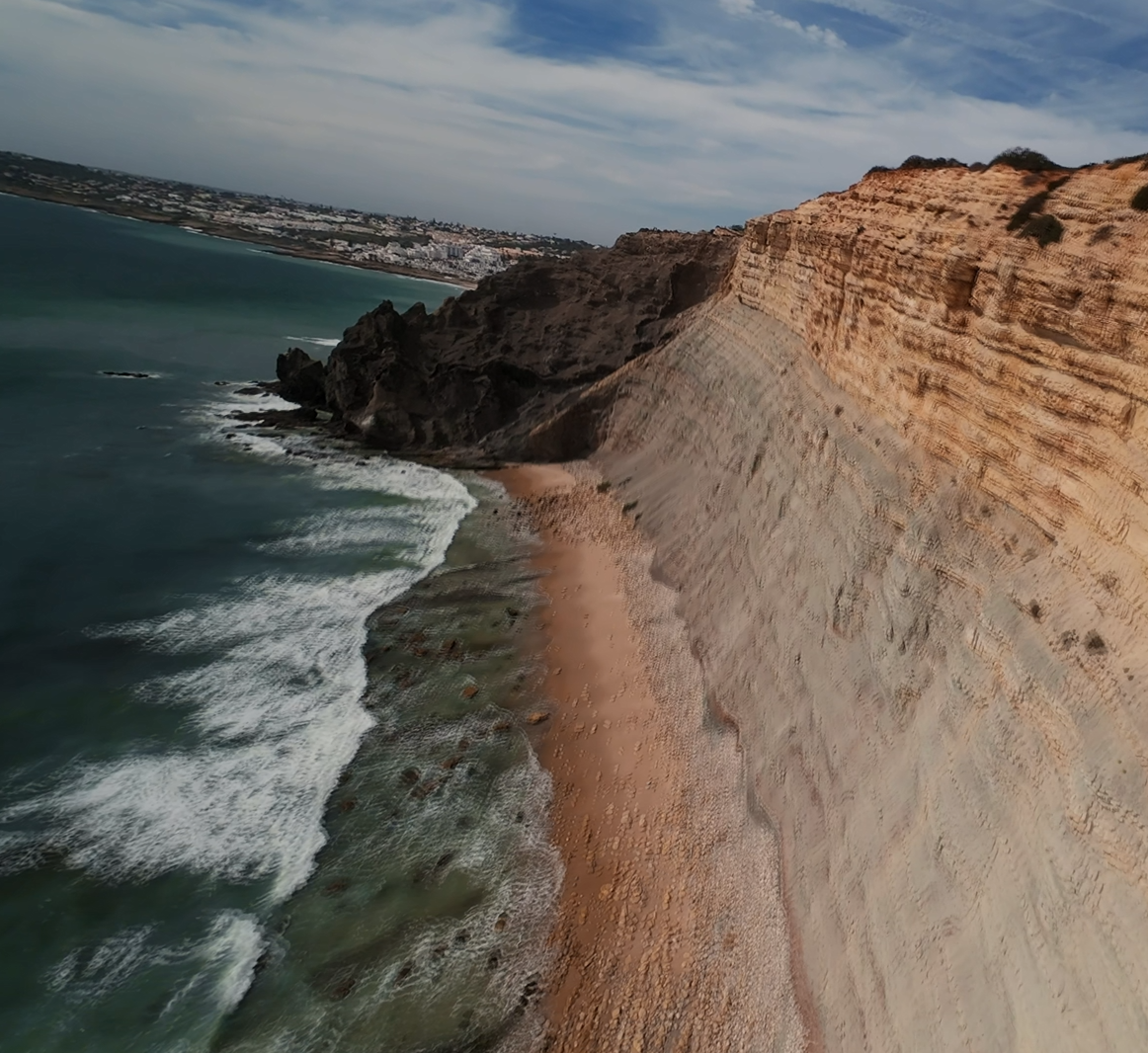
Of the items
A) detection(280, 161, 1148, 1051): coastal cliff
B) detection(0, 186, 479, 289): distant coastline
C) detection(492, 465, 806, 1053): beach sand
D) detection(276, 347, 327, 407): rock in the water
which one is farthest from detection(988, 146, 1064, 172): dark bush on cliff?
detection(0, 186, 479, 289): distant coastline

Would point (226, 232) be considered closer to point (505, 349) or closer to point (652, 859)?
point (505, 349)

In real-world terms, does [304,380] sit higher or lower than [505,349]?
lower

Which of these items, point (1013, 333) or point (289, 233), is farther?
point (289, 233)

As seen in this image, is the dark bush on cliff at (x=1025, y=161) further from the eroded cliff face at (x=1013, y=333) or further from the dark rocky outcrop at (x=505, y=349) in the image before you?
the dark rocky outcrop at (x=505, y=349)

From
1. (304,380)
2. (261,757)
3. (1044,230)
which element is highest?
(1044,230)

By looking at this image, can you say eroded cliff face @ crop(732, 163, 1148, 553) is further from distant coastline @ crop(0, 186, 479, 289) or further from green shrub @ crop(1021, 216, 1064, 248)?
distant coastline @ crop(0, 186, 479, 289)

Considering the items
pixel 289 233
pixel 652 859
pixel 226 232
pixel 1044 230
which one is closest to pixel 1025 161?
pixel 1044 230

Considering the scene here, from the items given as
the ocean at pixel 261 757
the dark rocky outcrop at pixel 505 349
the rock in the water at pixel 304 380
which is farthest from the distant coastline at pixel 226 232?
the ocean at pixel 261 757
